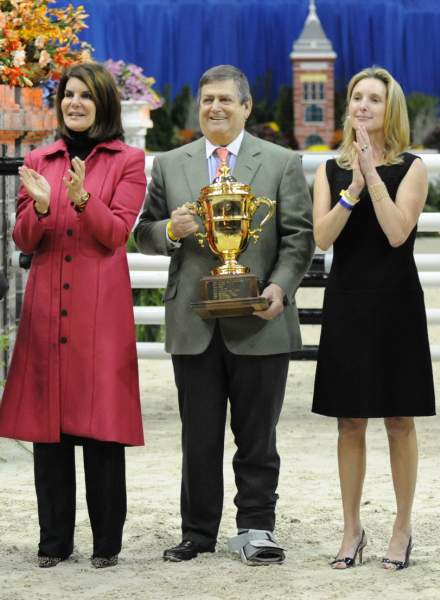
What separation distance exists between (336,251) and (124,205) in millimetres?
682

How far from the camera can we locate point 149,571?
4.52m

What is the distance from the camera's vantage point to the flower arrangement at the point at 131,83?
1240 centimetres

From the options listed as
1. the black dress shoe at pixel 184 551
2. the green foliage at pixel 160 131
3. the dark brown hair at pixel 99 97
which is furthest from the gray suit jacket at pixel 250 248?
the green foliage at pixel 160 131

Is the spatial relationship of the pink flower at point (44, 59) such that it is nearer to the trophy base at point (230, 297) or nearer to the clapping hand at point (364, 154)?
the trophy base at point (230, 297)

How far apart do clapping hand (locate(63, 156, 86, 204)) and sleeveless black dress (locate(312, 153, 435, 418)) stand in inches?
30.7

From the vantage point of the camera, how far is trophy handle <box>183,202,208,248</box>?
4438 mm

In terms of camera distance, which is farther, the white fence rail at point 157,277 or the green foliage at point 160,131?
the green foliage at point 160,131

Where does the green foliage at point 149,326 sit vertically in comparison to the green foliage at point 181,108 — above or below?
below

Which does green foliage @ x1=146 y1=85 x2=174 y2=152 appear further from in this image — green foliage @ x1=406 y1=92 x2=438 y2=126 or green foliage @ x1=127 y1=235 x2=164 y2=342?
green foliage @ x1=127 y1=235 x2=164 y2=342

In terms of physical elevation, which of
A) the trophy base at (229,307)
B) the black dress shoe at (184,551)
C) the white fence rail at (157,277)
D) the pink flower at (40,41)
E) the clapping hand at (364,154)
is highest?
the pink flower at (40,41)

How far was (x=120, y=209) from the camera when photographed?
448cm

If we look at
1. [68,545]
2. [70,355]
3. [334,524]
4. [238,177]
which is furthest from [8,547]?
[238,177]

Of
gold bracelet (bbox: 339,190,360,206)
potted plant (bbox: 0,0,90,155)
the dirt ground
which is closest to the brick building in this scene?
potted plant (bbox: 0,0,90,155)

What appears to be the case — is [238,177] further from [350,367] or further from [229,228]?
[350,367]
